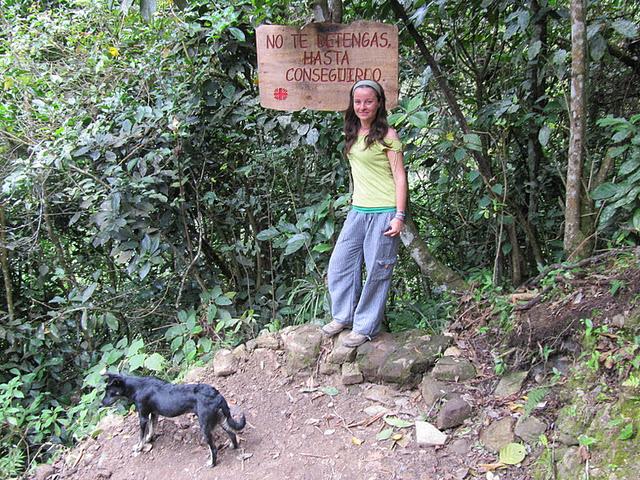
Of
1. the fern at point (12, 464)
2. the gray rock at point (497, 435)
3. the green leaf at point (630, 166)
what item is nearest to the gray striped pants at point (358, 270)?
the gray rock at point (497, 435)

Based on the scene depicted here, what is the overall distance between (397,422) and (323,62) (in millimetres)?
2210

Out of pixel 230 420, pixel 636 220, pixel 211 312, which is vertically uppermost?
pixel 636 220

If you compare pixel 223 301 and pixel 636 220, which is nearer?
pixel 636 220

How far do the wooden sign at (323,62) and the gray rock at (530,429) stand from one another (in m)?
1.92

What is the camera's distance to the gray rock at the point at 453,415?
258cm

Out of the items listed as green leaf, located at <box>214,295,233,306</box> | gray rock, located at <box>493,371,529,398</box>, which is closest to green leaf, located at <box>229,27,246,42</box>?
green leaf, located at <box>214,295,233,306</box>

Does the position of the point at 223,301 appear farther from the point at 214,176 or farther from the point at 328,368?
the point at 328,368

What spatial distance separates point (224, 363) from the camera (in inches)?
137

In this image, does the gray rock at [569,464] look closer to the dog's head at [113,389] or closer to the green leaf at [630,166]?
the green leaf at [630,166]

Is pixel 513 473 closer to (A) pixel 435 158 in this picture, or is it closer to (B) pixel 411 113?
(B) pixel 411 113

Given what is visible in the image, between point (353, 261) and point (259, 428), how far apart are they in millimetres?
1175

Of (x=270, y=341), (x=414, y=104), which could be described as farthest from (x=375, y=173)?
(x=270, y=341)

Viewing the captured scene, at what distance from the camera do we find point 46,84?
165 inches

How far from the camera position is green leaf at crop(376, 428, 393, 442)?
2636 millimetres
